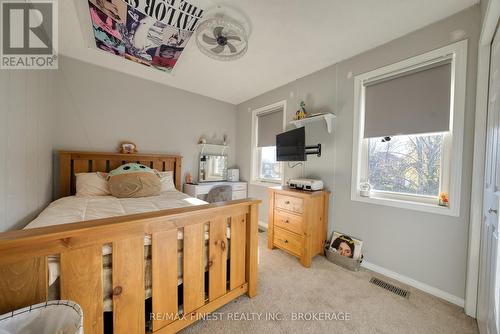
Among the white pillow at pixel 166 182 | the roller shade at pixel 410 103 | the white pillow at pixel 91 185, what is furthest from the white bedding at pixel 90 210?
the roller shade at pixel 410 103

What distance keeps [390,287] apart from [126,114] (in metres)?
3.88

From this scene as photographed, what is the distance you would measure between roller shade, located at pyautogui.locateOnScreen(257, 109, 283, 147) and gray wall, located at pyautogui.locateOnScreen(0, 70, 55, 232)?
2780 millimetres

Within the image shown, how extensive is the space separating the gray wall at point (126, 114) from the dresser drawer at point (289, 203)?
1849 mm

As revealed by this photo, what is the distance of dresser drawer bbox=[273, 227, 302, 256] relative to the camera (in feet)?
6.75

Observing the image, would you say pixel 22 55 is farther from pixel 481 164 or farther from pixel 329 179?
pixel 481 164

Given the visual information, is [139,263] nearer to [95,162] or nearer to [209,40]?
[209,40]

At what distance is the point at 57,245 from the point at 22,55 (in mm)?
1744

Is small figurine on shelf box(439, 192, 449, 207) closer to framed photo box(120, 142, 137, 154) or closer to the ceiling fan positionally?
the ceiling fan

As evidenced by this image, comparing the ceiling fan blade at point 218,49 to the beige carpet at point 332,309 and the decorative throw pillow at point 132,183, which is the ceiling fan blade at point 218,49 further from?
the beige carpet at point 332,309

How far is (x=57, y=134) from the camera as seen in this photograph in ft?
7.48

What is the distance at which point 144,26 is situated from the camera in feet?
5.65

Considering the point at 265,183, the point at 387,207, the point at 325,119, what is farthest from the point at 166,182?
the point at 387,207

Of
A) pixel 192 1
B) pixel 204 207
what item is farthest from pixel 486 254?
pixel 192 1

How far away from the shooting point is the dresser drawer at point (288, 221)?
2061mm
